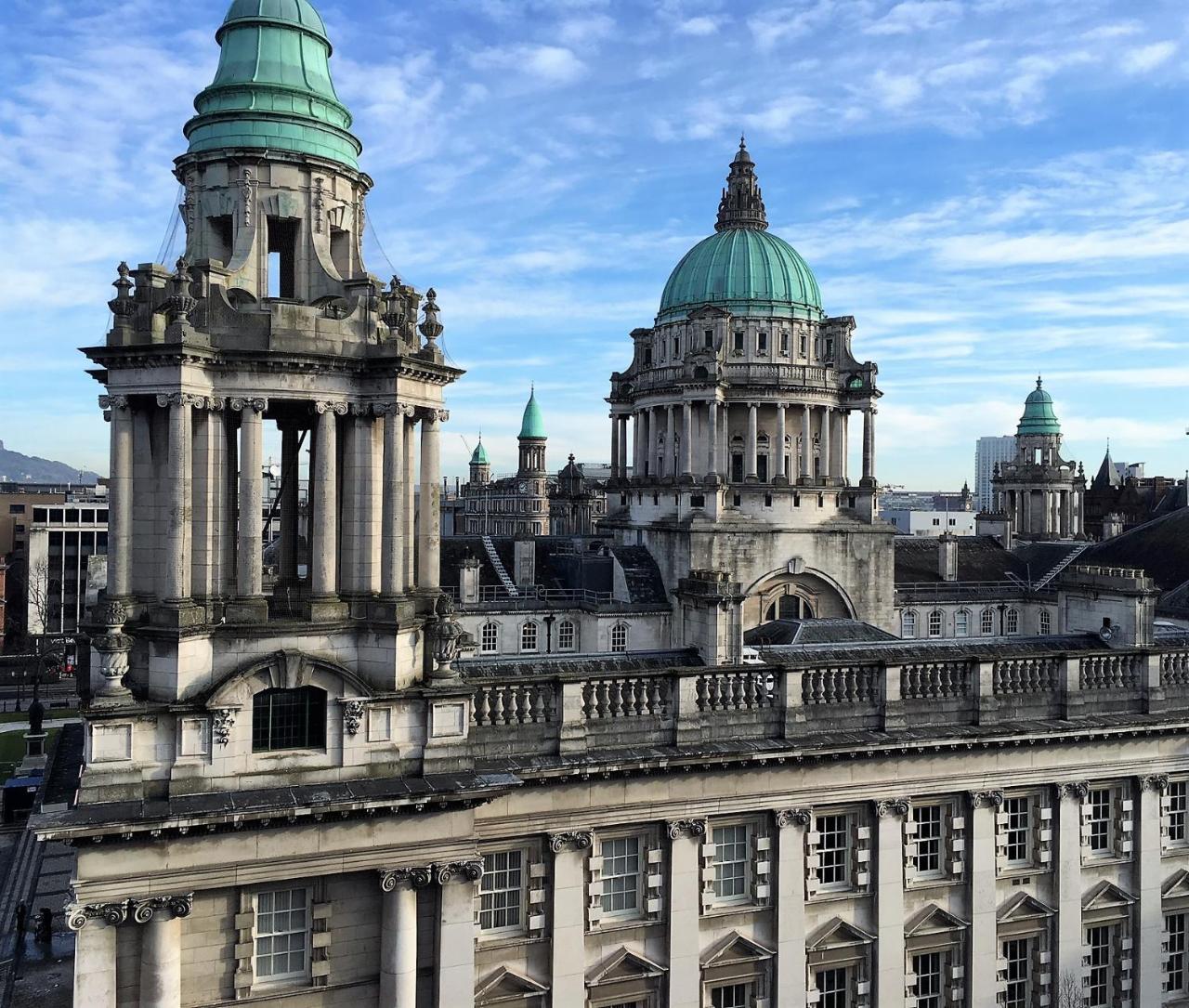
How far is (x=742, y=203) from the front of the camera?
239ft

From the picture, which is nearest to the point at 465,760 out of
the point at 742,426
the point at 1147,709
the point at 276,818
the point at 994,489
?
the point at 276,818

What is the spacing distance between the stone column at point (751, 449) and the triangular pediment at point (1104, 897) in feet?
147

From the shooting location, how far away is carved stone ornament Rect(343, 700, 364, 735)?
59.9ft

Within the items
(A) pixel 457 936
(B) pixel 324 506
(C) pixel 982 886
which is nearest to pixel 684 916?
(A) pixel 457 936

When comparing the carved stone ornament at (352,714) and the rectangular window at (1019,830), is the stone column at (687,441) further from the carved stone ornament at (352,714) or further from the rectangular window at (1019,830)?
the carved stone ornament at (352,714)

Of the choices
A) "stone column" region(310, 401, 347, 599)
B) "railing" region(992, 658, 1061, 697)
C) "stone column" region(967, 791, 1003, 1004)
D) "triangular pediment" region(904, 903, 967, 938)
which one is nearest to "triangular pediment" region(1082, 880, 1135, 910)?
"stone column" region(967, 791, 1003, 1004)

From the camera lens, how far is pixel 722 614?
86.5 feet

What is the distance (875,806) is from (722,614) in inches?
246

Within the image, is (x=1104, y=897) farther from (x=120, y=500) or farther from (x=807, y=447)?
(x=807, y=447)

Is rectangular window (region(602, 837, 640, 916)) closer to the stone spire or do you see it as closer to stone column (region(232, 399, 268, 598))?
stone column (region(232, 399, 268, 598))

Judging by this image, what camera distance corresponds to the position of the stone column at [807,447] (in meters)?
69.2

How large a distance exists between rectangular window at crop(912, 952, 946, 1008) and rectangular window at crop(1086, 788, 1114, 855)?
15.7 ft

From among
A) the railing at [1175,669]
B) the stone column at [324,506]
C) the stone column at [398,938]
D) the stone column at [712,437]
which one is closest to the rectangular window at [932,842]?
the railing at [1175,669]

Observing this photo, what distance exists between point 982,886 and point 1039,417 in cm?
8799
